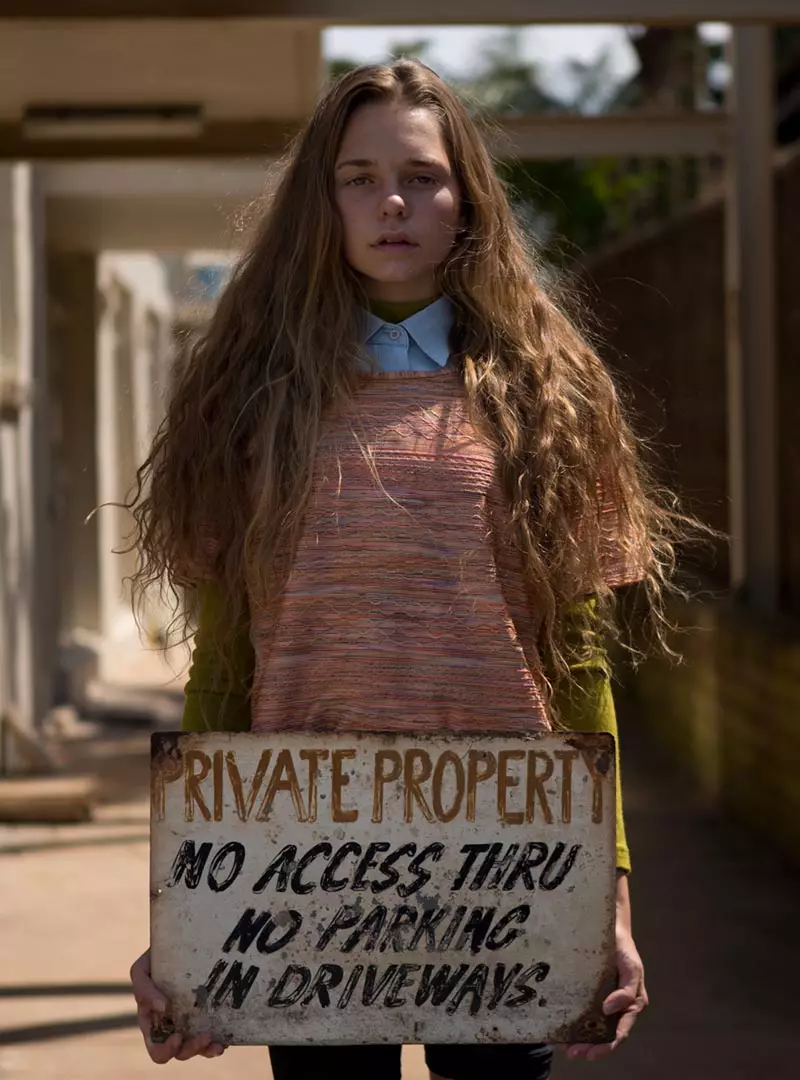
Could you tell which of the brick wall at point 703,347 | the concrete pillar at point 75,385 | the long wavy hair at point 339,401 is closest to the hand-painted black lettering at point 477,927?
the long wavy hair at point 339,401

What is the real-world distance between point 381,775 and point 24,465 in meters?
7.93

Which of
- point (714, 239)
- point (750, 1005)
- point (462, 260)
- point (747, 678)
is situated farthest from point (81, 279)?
point (462, 260)

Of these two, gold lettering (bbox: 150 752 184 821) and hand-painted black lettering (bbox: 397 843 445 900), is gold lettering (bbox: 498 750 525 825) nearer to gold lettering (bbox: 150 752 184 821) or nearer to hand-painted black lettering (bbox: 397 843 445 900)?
hand-painted black lettering (bbox: 397 843 445 900)

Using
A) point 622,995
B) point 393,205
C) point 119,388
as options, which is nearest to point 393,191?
point 393,205

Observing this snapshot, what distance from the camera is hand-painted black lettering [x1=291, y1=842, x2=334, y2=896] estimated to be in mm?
1950

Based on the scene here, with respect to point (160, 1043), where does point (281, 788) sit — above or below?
above

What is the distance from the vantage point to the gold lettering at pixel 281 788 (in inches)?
76.7

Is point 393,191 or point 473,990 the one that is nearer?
point 473,990

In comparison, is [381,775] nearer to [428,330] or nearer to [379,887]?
[379,887]

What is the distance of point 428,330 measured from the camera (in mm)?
2213

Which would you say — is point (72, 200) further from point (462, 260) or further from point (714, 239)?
point (462, 260)

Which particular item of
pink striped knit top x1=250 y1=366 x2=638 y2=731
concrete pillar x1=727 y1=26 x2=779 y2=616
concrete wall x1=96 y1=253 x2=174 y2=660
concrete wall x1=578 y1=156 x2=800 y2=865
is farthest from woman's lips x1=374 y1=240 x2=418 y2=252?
concrete wall x1=96 y1=253 x2=174 y2=660

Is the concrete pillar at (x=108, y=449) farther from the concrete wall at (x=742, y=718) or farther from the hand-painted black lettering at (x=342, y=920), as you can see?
the hand-painted black lettering at (x=342, y=920)

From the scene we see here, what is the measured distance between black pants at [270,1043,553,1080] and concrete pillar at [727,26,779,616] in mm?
4871
